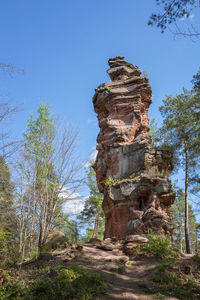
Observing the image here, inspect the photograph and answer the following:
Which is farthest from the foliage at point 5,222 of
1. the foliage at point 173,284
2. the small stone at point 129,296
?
the foliage at point 173,284

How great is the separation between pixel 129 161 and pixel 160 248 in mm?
5670

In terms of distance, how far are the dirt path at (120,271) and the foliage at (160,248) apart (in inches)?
13.2

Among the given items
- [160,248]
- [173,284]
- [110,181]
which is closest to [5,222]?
[110,181]

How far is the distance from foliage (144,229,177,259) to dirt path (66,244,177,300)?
1.10 feet

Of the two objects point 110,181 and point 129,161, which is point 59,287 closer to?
point 110,181

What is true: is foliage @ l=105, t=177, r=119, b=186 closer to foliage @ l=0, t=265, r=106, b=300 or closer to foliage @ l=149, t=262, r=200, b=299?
foliage @ l=149, t=262, r=200, b=299

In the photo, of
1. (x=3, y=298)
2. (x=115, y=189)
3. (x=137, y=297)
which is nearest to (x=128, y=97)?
(x=115, y=189)

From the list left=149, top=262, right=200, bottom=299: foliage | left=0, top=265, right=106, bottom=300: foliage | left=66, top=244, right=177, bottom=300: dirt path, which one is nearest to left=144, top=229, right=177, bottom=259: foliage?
left=66, top=244, right=177, bottom=300: dirt path

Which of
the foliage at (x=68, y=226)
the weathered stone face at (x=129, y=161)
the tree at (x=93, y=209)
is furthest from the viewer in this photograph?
the tree at (x=93, y=209)

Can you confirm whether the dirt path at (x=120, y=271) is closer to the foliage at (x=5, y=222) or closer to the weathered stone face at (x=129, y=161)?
the weathered stone face at (x=129, y=161)

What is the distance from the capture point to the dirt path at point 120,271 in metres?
5.85

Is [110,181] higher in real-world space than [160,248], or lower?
higher

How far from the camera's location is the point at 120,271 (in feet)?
24.3

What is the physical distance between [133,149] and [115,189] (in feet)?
8.32
